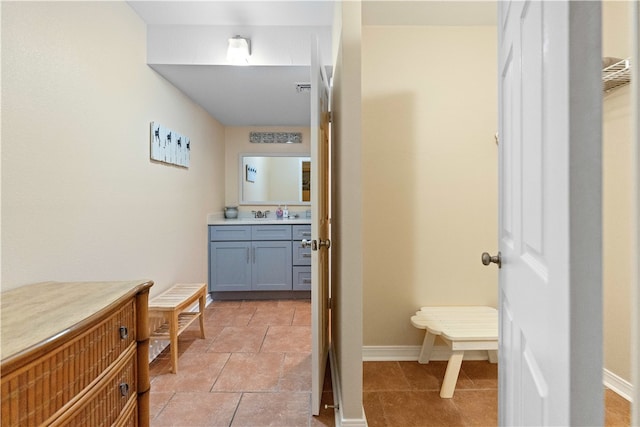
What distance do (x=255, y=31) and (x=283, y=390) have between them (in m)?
2.47

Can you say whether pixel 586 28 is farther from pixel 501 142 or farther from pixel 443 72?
pixel 443 72

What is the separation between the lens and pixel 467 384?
196cm

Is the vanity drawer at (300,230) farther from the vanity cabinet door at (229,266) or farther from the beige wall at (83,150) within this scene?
the beige wall at (83,150)

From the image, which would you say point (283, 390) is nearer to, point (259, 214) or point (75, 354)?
point (75, 354)

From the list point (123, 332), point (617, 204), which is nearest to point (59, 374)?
point (123, 332)

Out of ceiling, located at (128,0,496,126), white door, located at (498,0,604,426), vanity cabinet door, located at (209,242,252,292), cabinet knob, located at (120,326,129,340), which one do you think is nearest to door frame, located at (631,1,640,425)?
white door, located at (498,0,604,426)

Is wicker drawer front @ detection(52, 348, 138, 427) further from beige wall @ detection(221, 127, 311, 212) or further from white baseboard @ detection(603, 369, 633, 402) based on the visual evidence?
beige wall @ detection(221, 127, 311, 212)

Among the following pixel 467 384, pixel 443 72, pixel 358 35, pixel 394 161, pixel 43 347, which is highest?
pixel 443 72

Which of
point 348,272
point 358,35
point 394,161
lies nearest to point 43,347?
point 348,272

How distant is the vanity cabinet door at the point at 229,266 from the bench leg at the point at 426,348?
213 centimetres

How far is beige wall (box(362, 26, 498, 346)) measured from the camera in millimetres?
2199

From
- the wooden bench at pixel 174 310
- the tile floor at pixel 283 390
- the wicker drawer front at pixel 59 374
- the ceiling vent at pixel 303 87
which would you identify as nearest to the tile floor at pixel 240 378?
the tile floor at pixel 283 390

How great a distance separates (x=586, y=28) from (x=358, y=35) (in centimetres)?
114

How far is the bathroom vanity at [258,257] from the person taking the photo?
368cm
